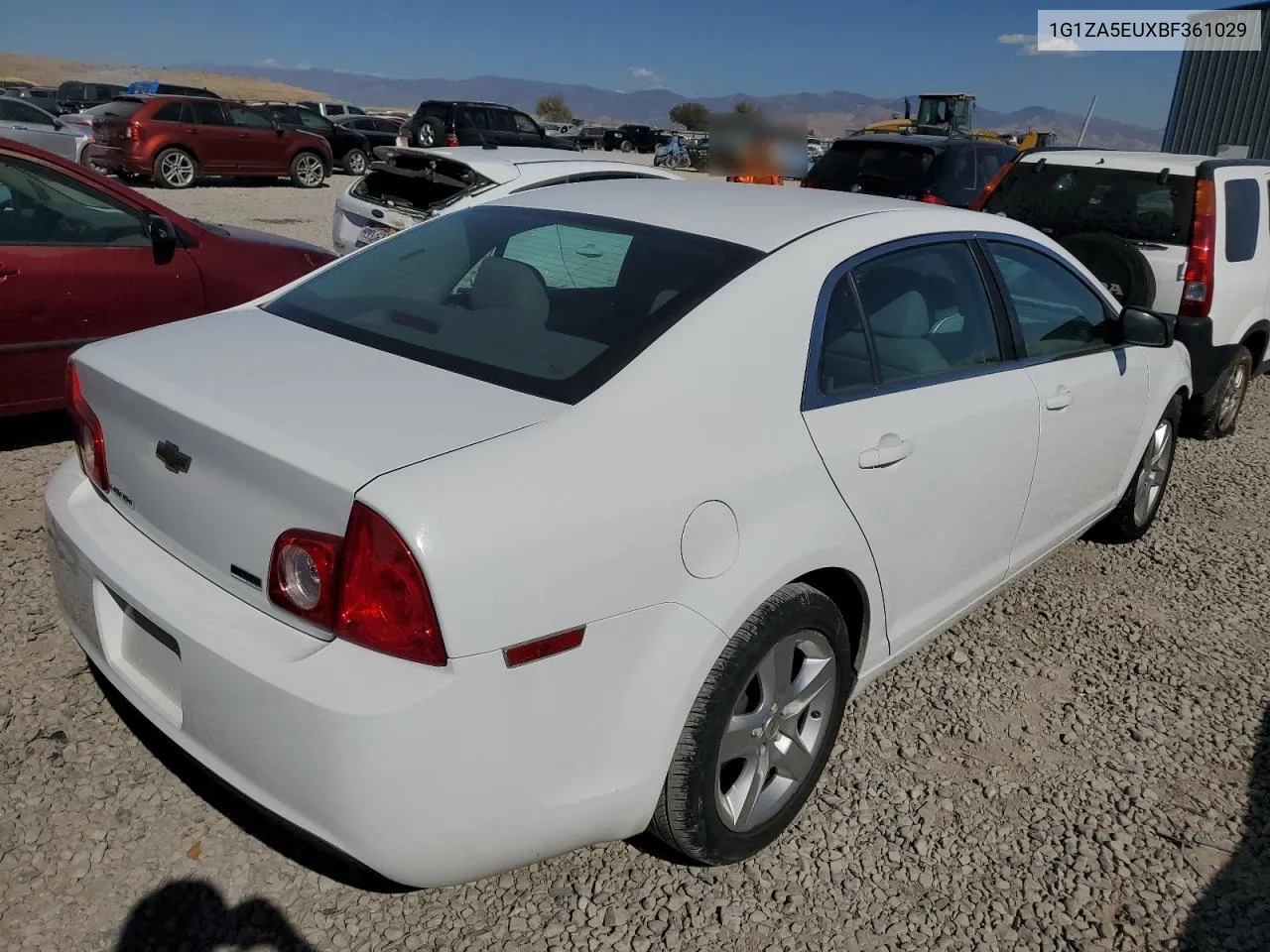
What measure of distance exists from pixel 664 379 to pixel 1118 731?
6.77 feet

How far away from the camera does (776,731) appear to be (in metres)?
2.39

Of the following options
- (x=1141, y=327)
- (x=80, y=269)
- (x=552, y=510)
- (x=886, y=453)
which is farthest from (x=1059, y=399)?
(x=80, y=269)

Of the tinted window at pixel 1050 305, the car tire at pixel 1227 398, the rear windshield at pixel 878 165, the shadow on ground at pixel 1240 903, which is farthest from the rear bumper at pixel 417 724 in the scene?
the rear windshield at pixel 878 165

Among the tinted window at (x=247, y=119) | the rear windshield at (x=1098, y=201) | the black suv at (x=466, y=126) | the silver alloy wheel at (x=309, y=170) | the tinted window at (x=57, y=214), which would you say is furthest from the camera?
the black suv at (x=466, y=126)

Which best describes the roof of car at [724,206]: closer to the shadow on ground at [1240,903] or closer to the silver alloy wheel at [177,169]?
the shadow on ground at [1240,903]

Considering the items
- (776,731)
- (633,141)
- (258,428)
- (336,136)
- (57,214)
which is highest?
(57,214)

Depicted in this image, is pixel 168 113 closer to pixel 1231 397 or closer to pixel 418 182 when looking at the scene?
pixel 418 182

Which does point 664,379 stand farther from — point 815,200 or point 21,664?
point 21,664

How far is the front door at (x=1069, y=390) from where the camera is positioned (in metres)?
3.21

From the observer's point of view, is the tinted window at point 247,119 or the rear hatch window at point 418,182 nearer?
the rear hatch window at point 418,182

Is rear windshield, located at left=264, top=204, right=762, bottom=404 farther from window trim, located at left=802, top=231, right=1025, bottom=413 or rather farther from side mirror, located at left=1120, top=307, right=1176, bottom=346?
side mirror, located at left=1120, top=307, right=1176, bottom=346

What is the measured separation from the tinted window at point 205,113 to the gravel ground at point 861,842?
16256mm

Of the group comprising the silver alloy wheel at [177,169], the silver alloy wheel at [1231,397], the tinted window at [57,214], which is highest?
the tinted window at [57,214]

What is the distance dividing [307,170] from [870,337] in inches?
750
